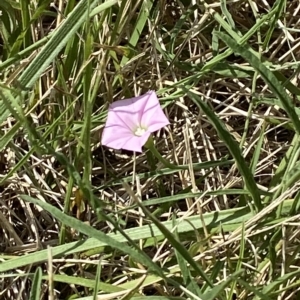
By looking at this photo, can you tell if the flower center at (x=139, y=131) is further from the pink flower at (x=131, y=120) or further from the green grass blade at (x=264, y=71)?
the green grass blade at (x=264, y=71)

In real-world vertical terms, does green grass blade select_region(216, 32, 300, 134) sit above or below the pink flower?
above

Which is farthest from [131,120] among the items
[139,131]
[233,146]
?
[233,146]

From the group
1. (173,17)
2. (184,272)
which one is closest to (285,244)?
(184,272)

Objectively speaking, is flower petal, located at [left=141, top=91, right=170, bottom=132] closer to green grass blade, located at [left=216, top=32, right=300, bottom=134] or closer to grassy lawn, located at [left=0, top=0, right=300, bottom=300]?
grassy lawn, located at [left=0, top=0, right=300, bottom=300]

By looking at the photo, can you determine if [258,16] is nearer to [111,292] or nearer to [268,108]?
[268,108]

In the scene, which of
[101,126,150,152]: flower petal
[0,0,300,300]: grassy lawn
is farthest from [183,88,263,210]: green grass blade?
[101,126,150,152]: flower petal

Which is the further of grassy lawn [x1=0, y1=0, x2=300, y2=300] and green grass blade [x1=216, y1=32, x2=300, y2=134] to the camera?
grassy lawn [x1=0, y1=0, x2=300, y2=300]

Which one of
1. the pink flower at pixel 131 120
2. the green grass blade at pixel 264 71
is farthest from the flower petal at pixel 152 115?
the green grass blade at pixel 264 71
